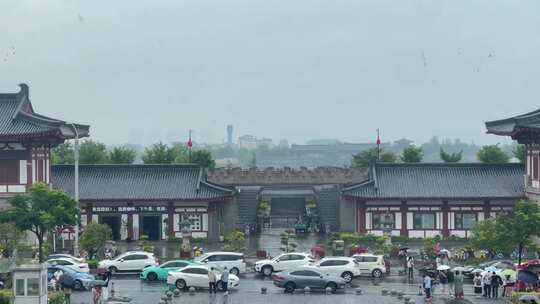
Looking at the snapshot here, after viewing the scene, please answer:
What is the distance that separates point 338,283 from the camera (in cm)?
6116

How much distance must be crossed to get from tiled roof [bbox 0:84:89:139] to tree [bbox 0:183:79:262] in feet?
48.7

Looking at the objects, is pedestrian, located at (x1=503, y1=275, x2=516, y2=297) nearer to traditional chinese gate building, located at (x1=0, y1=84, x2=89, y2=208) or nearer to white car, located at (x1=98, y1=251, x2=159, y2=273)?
white car, located at (x1=98, y1=251, x2=159, y2=273)

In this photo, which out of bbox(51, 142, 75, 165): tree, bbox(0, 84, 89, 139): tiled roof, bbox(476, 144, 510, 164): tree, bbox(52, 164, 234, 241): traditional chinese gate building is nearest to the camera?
bbox(0, 84, 89, 139): tiled roof

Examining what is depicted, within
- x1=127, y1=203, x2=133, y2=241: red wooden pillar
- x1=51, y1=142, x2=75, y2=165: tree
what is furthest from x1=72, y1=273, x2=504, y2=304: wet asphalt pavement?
x1=51, y1=142, x2=75, y2=165: tree

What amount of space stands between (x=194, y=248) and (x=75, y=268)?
18799 millimetres

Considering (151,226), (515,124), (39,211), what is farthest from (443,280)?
(151,226)

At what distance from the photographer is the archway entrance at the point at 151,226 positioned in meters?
89.9

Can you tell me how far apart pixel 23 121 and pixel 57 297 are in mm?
34927

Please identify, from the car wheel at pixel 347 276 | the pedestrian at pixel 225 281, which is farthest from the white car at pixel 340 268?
the pedestrian at pixel 225 281

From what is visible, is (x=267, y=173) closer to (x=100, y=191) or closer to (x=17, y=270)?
(x=100, y=191)

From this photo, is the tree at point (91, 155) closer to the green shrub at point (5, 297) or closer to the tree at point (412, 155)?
the tree at point (412, 155)

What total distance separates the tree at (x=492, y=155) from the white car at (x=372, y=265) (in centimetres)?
4577

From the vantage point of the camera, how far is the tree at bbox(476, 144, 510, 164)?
110812 millimetres

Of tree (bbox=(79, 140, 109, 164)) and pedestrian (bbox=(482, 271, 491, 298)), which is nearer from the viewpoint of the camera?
pedestrian (bbox=(482, 271, 491, 298))
